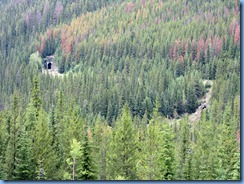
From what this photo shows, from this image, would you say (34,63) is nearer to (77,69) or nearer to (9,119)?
(77,69)

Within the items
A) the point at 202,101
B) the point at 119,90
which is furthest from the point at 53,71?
the point at 202,101

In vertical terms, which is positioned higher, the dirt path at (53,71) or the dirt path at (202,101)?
the dirt path at (53,71)

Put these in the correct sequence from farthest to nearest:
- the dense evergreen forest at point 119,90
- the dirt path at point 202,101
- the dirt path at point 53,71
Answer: the dirt path at point 53,71 → the dirt path at point 202,101 → the dense evergreen forest at point 119,90

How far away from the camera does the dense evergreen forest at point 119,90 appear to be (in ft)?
65.3

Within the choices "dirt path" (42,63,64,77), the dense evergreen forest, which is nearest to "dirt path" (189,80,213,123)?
the dense evergreen forest

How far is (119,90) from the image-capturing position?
75875mm

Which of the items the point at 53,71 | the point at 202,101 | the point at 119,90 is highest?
the point at 53,71

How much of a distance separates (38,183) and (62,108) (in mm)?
10873

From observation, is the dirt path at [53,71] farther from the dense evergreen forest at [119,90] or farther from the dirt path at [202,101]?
the dirt path at [202,101]

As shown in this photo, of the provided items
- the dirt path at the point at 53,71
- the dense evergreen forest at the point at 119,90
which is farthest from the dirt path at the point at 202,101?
the dirt path at the point at 53,71

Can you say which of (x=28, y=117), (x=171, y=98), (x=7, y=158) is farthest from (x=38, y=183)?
(x=171, y=98)

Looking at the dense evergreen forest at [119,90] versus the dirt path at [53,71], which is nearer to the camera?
the dense evergreen forest at [119,90]

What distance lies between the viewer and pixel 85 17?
4464 inches

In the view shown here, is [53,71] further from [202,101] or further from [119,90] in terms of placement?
[202,101]
